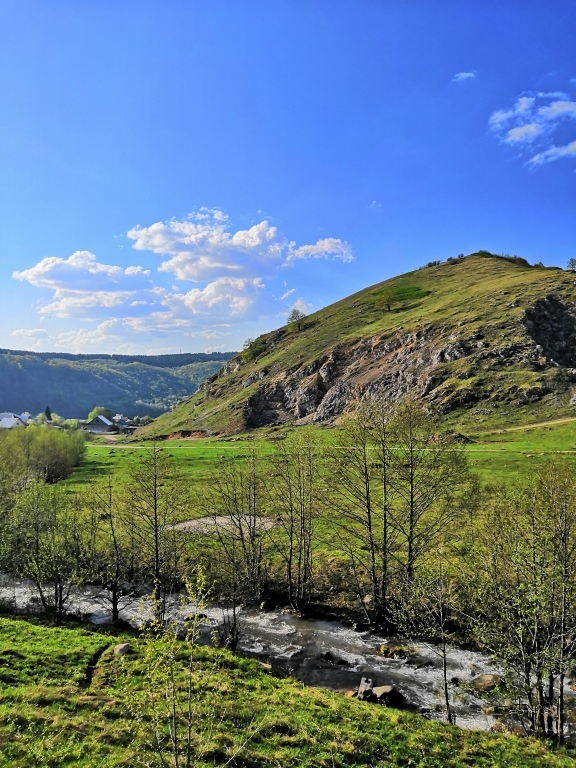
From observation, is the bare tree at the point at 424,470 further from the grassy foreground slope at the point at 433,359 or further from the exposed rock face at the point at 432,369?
the exposed rock face at the point at 432,369

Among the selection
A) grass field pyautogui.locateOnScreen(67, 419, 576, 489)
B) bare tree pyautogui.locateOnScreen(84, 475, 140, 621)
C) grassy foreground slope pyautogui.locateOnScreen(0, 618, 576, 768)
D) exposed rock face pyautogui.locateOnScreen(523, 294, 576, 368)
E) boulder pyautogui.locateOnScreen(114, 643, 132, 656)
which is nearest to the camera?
grassy foreground slope pyautogui.locateOnScreen(0, 618, 576, 768)

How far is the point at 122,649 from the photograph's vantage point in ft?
78.5

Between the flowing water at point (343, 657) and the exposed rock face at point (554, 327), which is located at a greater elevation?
the exposed rock face at point (554, 327)

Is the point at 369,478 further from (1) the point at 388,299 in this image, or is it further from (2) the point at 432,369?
(1) the point at 388,299

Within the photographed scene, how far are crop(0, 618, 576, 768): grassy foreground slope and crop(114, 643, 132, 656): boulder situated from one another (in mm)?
602

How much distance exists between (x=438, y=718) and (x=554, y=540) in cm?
A: 993

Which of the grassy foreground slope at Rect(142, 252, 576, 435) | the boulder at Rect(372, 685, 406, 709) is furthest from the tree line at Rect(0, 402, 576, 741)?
the grassy foreground slope at Rect(142, 252, 576, 435)

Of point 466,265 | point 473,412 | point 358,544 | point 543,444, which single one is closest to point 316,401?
point 473,412

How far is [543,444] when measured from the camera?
65750mm

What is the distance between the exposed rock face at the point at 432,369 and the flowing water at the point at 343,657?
6981 cm

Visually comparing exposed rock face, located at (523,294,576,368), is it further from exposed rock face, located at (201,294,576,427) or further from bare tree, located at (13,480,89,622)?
bare tree, located at (13,480,89,622)

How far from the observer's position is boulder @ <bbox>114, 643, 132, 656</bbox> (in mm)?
23653

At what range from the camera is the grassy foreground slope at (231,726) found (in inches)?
568

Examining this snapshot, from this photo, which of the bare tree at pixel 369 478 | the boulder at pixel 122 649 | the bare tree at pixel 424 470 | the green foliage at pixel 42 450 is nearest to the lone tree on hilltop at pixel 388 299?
the green foliage at pixel 42 450
